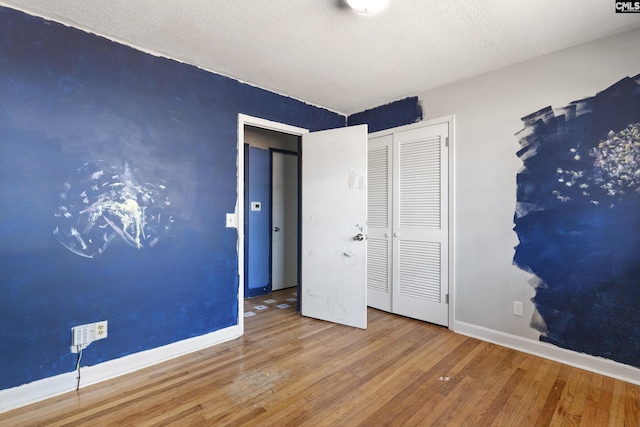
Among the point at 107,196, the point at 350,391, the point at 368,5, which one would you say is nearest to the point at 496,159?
the point at 368,5

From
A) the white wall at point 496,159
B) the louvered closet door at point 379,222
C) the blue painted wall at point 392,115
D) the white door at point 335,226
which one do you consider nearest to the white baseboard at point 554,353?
the white wall at point 496,159

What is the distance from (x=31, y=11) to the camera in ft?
6.01

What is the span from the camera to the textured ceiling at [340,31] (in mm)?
1791

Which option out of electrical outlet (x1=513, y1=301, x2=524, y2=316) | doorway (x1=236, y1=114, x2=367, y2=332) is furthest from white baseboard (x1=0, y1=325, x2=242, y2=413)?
electrical outlet (x1=513, y1=301, x2=524, y2=316)

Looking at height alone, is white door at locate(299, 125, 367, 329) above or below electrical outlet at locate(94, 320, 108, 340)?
above

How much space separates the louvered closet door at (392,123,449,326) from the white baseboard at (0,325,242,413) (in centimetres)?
186

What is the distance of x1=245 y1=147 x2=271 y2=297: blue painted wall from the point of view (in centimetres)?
404

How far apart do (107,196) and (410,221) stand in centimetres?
269

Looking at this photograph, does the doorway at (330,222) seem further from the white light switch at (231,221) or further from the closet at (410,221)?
the closet at (410,221)

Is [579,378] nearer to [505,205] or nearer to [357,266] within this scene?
[505,205]

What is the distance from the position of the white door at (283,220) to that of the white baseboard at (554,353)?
245cm

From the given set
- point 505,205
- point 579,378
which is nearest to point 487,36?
point 505,205

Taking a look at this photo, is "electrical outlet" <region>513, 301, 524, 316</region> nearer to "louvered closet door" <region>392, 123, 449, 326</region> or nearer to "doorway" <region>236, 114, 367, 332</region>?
"louvered closet door" <region>392, 123, 449, 326</region>

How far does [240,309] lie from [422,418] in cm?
174
